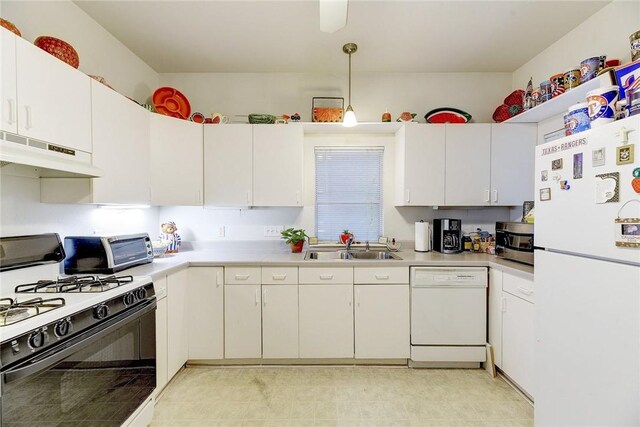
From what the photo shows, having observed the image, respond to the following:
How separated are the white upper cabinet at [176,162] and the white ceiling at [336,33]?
2.32ft

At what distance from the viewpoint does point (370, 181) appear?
10.0 ft

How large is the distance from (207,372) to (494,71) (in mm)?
4018

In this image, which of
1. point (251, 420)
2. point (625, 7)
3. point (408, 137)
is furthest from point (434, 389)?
point (625, 7)

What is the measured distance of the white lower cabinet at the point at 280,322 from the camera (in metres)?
2.36

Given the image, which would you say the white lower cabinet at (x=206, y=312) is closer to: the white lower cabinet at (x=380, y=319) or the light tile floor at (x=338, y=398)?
the light tile floor at (x=338, y=398)

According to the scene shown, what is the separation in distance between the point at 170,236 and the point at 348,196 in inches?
74.2

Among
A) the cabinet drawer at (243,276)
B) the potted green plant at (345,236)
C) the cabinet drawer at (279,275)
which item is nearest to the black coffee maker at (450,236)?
the potted green plant at (345,236)

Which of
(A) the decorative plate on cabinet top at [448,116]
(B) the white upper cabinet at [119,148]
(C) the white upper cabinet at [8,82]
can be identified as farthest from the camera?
(A) the decorative plate on cabinet top at [448,116]

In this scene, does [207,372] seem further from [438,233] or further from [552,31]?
[552,31]

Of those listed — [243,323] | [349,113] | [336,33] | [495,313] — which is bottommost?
[243,323]

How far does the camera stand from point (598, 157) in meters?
1.19

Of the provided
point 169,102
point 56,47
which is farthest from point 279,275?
point 56,47

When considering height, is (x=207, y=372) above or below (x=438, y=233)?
below

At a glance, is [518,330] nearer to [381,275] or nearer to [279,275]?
[381,275]
